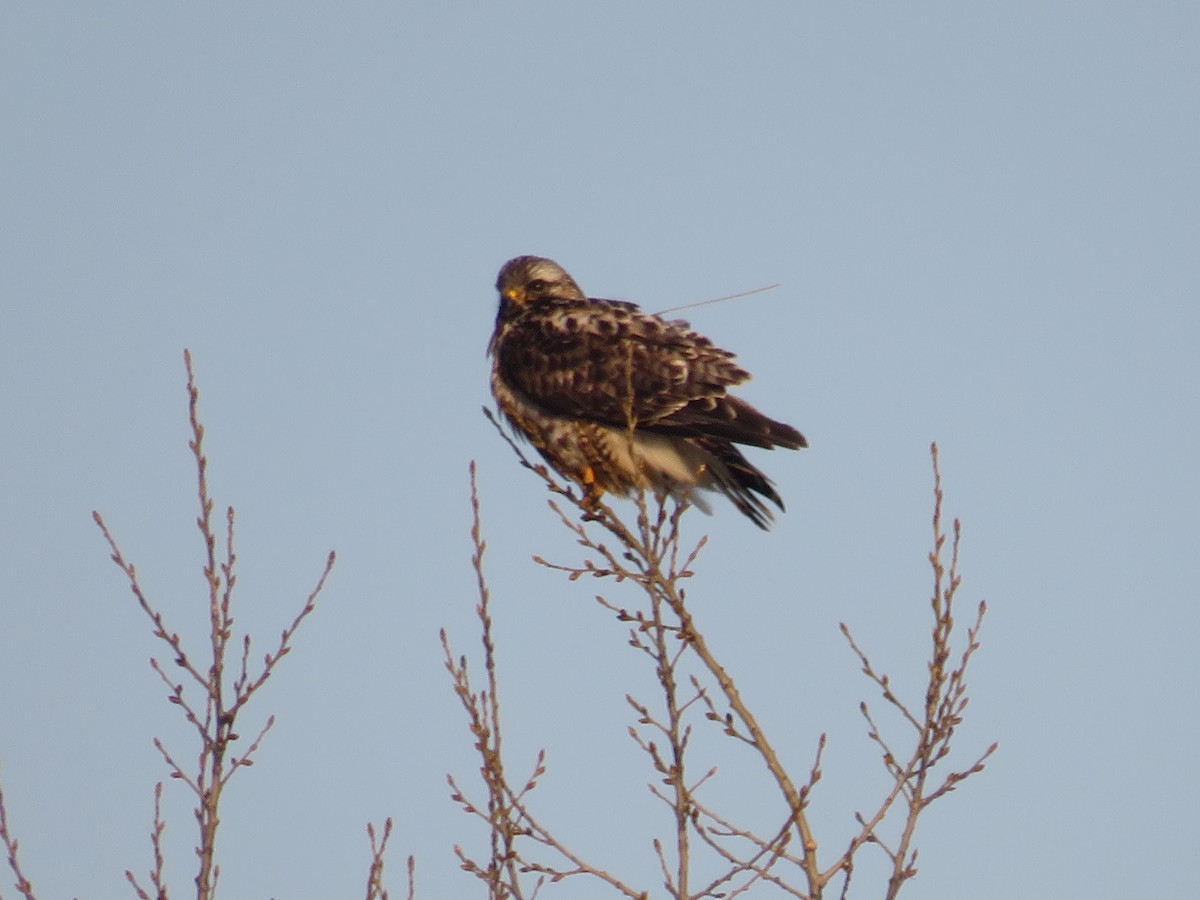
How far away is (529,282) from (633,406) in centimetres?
192

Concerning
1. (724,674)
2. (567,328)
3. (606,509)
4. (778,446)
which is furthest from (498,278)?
(724,674)

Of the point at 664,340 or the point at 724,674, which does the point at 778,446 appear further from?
the point at 724,674

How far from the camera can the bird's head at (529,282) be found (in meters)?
8.99

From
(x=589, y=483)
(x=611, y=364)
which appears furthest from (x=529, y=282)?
(x=589, y=483)

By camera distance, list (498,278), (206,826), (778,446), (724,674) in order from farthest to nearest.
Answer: (498,278), (778,446), (724,674), (206,826)

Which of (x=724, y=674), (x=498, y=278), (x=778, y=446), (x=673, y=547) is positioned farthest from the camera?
(x=498, y=278)

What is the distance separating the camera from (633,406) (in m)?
7.41

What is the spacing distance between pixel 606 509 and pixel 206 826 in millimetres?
1703

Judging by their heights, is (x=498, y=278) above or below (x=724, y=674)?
above

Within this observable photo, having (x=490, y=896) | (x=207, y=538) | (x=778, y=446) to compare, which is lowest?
(x=490, y=896)

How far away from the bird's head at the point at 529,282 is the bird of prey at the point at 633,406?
0.51 meters

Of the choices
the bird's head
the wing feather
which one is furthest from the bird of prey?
the bird's head

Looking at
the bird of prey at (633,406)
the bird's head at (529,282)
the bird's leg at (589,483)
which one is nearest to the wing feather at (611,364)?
the bird of prey at (633,406)

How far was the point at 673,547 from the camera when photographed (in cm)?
520
